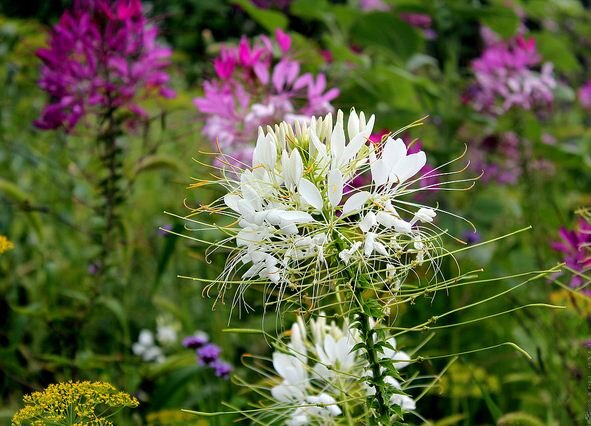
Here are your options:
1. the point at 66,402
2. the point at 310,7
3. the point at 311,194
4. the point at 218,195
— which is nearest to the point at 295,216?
the point at 311,194

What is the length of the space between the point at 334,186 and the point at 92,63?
1.14 m

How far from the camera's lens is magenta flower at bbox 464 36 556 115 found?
8.63ft

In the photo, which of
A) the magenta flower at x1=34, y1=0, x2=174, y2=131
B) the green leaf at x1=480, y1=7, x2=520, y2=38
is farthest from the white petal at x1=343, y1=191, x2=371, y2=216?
the green leaf at x1=480, y1=7, x2=520, y2=38

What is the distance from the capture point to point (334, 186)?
1.02 metres

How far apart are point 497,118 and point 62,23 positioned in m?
1.66

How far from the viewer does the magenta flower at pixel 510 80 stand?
263 cm

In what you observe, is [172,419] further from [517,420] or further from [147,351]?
[517,420]

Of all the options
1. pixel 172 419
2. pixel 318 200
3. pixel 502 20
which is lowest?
pixel 172 419

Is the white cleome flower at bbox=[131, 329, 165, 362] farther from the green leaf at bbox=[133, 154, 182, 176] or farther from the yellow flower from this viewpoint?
the green leaf at bbox=[133, 154, 182, 176]

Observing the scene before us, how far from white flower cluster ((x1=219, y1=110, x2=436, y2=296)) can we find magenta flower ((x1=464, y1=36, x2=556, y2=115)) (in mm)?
1672

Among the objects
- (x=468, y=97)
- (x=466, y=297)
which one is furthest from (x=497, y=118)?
(x=466, y=297)

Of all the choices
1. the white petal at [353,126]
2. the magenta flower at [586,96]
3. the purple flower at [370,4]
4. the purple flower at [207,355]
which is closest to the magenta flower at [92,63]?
the purple flower at [207,355]

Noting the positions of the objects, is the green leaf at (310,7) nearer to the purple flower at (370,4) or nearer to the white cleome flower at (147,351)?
the purple flower at (370,4)

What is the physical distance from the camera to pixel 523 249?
10.4ft
